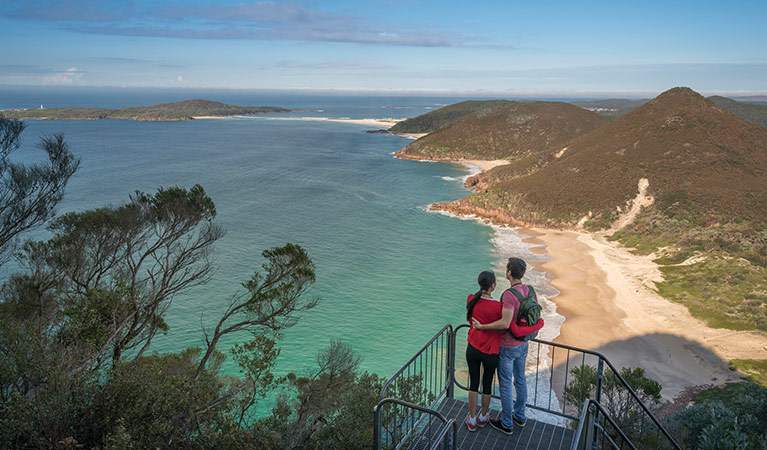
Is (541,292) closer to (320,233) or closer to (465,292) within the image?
(465,292)

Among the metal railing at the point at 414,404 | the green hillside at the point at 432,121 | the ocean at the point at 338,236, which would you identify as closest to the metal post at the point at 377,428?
the metal railing at the point at 414,404

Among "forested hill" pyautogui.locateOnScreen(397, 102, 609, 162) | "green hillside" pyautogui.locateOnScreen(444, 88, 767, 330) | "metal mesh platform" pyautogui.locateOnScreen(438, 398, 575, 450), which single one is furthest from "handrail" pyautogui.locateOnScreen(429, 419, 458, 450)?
"forested hill" pyautogui.locateOnScreen(397, 102, 609, 162)

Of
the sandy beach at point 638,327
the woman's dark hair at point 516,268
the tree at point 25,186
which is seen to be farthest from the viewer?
the sandy beach at point 638,327

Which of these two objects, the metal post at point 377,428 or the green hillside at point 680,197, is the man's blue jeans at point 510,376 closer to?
the metal post at point 377,428

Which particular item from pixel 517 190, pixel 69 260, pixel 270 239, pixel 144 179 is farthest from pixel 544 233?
pixel 144 179

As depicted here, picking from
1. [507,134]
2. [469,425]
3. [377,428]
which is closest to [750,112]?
[507,134]

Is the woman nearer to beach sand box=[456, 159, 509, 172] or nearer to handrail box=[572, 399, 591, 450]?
handrail box=[572, 399, 591, 450]
